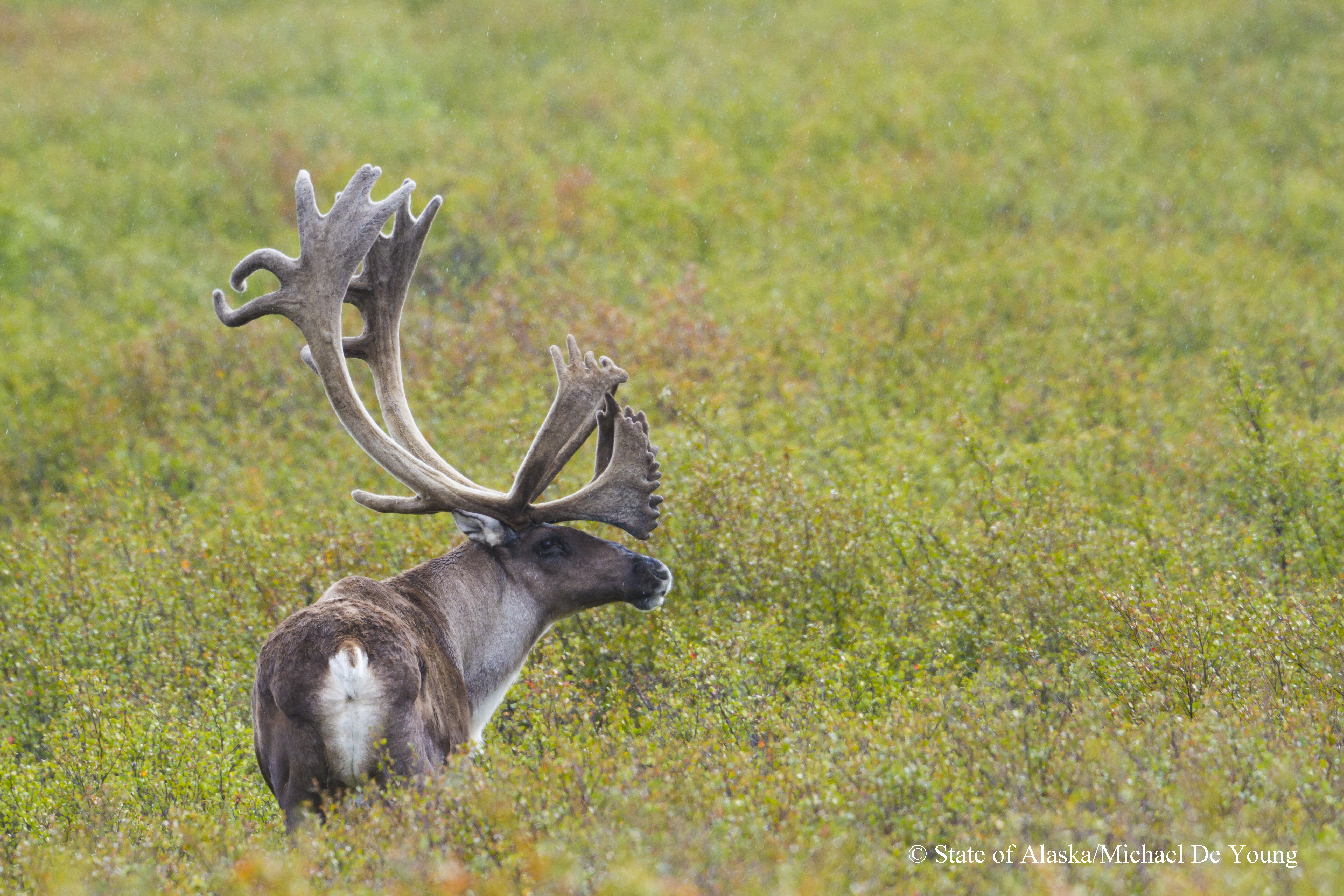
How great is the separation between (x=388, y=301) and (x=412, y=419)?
0.77 m

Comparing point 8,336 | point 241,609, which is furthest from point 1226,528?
point 8,336

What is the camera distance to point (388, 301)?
6.92 meters

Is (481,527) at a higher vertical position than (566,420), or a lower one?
lower

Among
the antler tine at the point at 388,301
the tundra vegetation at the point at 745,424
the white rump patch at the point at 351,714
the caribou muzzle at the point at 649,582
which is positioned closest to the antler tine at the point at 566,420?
the caribou muzzle at the point at 649,582

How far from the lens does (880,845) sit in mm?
4219

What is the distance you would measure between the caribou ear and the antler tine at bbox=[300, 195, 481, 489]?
762mm

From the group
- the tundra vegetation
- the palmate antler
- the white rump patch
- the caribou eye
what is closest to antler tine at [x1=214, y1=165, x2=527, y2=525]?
the palmate antler

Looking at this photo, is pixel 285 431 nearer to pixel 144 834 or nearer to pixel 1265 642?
pixel 144 834

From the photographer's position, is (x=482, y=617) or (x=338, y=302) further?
(x=338, y=302)

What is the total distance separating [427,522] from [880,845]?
548cm

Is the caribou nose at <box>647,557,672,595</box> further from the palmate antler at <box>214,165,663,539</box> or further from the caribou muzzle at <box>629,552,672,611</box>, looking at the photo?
the palmate antler at <box>214,165,663,539</box>

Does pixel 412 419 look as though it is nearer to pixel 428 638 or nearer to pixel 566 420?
pixel 566 420

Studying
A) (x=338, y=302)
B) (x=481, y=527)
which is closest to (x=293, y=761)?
(x=481, y=527)

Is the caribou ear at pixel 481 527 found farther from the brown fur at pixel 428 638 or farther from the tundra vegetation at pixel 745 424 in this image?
the tundra vegetation at pixel 745 424
